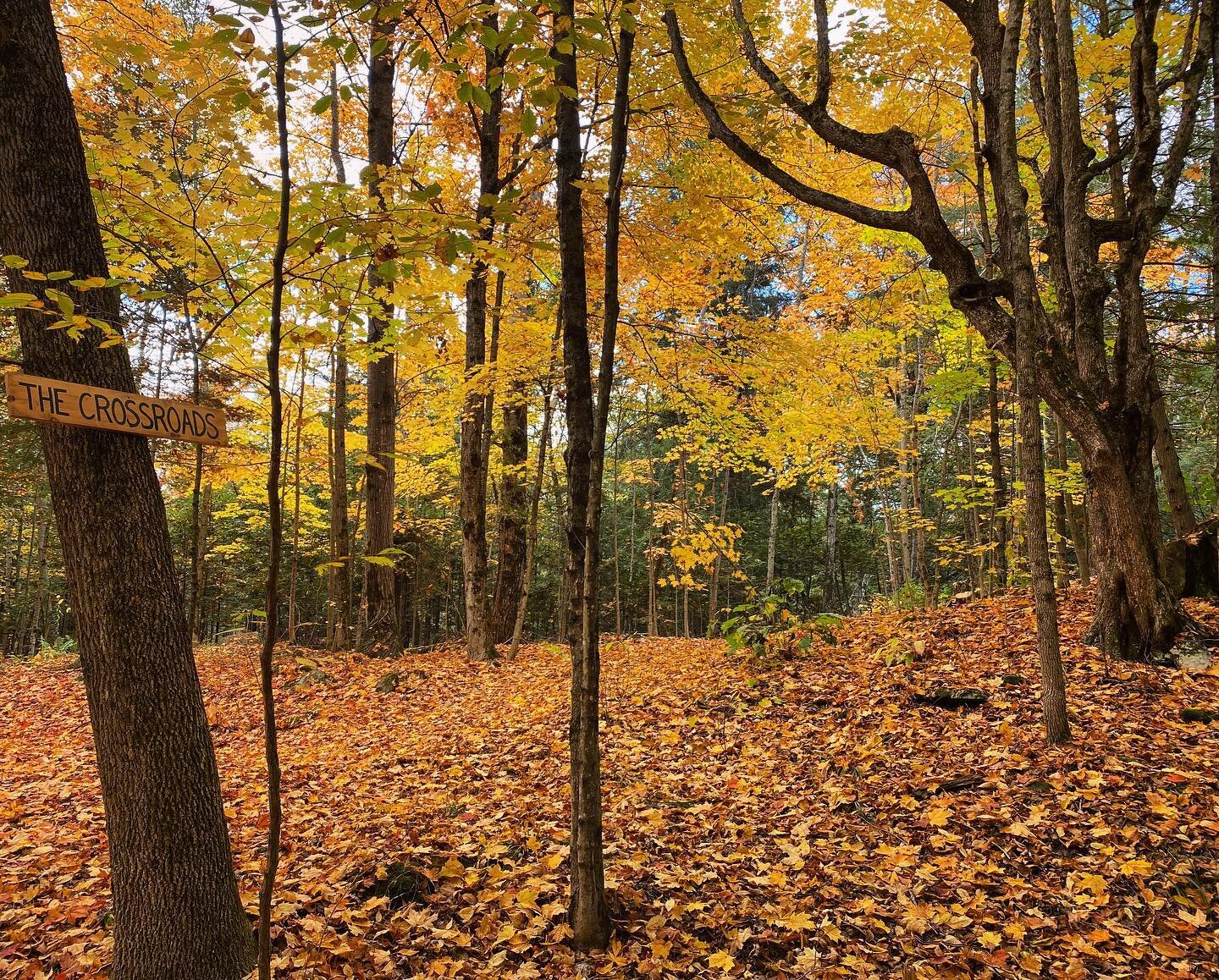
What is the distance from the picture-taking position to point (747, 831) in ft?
13.1

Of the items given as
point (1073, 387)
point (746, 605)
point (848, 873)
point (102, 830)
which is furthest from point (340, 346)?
point (1073, 387)

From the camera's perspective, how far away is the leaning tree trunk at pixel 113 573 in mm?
2516

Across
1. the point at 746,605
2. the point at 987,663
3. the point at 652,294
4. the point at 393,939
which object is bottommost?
the point at 393,939

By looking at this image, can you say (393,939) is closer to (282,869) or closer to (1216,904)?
(282,869)

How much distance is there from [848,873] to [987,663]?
11.0ft

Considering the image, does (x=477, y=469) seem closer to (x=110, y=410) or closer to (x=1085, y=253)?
(x=110, y=410)

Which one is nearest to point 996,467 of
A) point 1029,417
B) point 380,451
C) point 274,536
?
point 1029,417

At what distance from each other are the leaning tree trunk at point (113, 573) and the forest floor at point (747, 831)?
0.50 m

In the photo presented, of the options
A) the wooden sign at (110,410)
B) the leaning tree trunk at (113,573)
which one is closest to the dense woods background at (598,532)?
the leaning tree trunk at (113,573)

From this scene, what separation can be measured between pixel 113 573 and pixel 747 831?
12.3 ft

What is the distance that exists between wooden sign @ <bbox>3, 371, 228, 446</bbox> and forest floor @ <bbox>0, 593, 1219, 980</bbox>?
3.69ft

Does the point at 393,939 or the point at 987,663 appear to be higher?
the point at 987,663

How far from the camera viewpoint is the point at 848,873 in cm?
351


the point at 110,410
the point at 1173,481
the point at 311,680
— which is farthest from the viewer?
the point at 311,680
